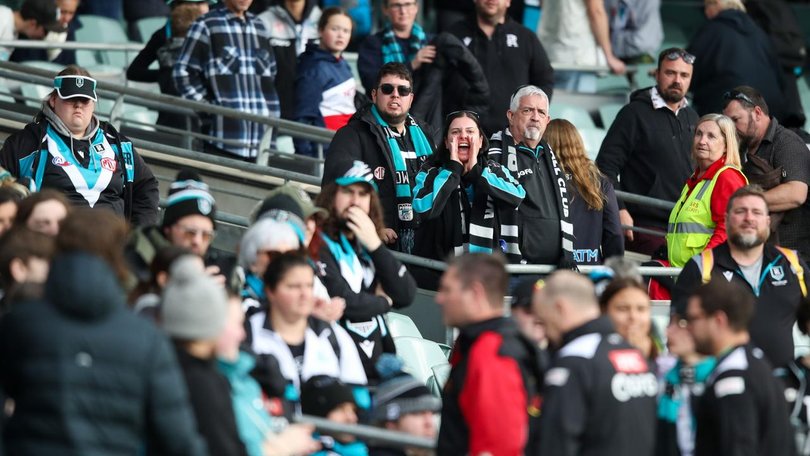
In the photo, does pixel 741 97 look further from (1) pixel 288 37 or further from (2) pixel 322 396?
(2) pixel 322 396

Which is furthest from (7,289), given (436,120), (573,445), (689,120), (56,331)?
(689,120)

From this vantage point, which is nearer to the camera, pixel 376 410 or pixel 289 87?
pixel 376 410

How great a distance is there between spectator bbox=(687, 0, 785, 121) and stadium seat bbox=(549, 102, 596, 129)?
1.30 meters

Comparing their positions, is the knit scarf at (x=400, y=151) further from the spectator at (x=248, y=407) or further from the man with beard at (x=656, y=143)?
the spectator at (x=248, y=407)

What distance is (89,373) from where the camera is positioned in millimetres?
5316

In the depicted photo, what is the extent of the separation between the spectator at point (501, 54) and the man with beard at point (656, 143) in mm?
751

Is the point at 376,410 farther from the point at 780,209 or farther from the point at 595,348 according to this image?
the point at 780,209

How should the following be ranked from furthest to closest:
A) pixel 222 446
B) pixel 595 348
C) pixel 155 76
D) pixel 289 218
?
pixel 155 76 < pixel 289 218 < pixel 595 348 < pixel 222 446

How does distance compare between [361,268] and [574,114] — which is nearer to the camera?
[361,268]

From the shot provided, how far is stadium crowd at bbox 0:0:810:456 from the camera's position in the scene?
553 cm

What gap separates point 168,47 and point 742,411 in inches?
257

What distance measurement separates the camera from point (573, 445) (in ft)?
19.5

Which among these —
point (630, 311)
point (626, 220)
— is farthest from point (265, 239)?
point (626, 220)

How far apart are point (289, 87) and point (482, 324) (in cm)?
658
